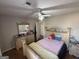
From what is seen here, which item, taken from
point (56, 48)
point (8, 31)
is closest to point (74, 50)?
point (56, 48)

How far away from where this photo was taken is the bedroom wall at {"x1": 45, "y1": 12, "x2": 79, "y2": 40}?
14.3 feet

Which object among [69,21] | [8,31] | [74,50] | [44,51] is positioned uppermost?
[69,21]

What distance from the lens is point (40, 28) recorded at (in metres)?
7.02

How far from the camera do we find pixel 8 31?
4703 millimetres

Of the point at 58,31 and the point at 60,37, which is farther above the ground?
the point at 58,31

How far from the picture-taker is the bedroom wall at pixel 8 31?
438cm

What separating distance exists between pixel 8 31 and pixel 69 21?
390 cm

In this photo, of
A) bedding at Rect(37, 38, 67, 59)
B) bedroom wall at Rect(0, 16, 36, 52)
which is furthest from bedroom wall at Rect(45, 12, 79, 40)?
bedroom wall at Rect(0, 16, 36, 52)

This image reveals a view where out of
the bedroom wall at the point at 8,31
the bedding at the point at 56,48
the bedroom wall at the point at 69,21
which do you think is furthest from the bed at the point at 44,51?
the bedroom wall at the point at 8,31

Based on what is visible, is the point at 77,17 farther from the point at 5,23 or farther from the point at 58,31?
the point at 5,23

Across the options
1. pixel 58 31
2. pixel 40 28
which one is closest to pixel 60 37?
pixel 58 31

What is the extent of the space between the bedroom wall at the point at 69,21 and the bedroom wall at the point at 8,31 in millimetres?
2740

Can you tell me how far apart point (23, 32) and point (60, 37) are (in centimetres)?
278

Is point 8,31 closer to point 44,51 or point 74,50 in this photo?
point 44,51
